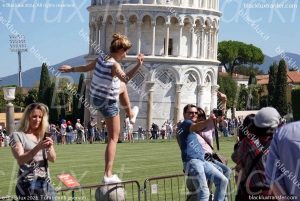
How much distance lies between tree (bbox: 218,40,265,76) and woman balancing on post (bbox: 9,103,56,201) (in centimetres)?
9744

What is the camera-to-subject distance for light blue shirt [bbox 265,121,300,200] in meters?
4.95

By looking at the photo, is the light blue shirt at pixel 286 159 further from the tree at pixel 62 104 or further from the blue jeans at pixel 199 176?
the tree at pixel 62 104

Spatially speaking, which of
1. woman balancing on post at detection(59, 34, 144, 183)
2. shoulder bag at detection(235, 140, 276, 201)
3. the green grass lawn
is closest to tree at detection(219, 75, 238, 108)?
the green grass lawn

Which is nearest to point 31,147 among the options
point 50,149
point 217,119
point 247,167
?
point 50,149

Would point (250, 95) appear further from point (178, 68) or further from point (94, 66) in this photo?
point (94, 66)

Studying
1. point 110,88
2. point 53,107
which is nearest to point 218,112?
point 110,88

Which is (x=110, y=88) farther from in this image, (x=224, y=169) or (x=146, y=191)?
(x=146, y=191)

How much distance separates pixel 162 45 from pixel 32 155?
42134 mm

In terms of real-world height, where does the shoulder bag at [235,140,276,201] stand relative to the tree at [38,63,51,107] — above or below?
below

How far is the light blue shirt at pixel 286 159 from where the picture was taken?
4946mm

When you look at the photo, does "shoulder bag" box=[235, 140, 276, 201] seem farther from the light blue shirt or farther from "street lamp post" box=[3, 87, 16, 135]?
"street lamp post" box=[3, 87, 16, 135]

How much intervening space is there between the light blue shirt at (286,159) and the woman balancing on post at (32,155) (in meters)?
2.01

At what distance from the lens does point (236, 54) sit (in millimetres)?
106125

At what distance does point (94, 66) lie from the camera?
732cm
